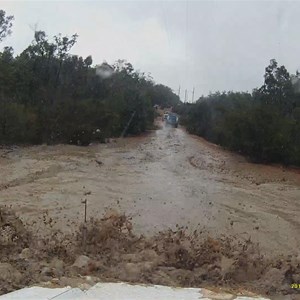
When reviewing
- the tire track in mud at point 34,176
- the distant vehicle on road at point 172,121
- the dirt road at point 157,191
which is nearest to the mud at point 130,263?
the dirt road at point 157,191

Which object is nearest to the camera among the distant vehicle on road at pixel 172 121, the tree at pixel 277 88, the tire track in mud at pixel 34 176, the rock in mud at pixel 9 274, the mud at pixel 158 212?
the rock in mud at pixel 9 274

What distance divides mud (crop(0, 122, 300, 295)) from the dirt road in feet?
0.12

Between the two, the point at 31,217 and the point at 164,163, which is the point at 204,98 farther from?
the point at 31,217

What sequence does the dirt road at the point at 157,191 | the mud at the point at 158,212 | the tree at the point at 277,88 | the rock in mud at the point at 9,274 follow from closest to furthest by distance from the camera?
1. the rock in mud at the point at 9,274
2. the mud at the point at 158,212
3. the dirt road at the point at 157,191
4. the tree at the point at 277,88

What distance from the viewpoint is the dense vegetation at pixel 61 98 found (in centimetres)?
3108

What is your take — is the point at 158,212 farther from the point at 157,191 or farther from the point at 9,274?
the point at 9,274

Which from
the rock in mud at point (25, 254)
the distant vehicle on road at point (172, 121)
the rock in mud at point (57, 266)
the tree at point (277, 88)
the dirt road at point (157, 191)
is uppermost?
the tree at point (277, 88)

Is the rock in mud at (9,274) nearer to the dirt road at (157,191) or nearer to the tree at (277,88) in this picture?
the dirt road at (157,191)

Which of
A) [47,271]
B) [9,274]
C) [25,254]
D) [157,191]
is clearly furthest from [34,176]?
[9,274]

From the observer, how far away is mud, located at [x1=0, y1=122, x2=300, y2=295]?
689 cm

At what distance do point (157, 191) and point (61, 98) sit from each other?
840 inches

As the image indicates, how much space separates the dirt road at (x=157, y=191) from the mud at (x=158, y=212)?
4cm

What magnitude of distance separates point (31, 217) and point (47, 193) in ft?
11.6

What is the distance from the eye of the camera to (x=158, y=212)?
536 inches
